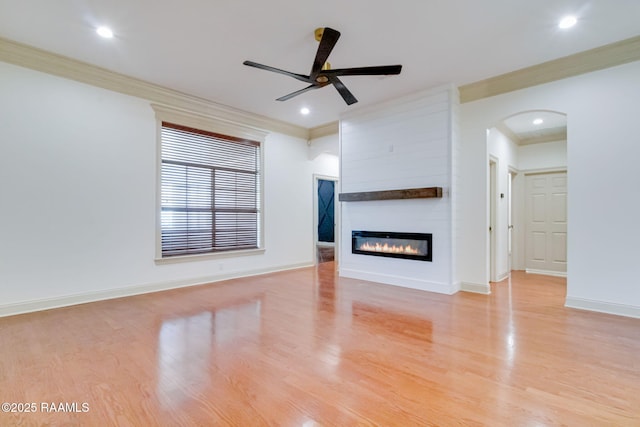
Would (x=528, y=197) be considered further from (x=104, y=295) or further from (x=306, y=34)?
(x=104, y=295)

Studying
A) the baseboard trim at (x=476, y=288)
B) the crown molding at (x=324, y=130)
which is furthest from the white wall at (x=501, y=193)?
the crown molding at (x=324, y=130)

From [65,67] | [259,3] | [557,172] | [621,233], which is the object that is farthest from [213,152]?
[557,172]

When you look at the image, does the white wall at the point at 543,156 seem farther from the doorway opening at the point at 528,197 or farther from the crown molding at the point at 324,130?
the crown molding at the point at 324,130

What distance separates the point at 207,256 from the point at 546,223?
669 cm

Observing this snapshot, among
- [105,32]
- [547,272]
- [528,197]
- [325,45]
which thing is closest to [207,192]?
[105,32]

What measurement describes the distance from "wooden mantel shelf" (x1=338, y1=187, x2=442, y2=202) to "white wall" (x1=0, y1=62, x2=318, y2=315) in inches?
118

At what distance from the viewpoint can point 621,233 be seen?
352 cm

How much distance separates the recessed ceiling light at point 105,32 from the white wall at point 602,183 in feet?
17.3

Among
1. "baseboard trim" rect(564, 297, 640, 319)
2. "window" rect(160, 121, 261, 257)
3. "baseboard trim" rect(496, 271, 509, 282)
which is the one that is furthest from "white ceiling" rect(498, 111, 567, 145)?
"window" rect(160, 121, 261, 257)

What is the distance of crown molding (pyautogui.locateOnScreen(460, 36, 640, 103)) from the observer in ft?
11.5

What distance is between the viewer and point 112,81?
4289 millimetres

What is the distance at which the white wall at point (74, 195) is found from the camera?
11.8ft

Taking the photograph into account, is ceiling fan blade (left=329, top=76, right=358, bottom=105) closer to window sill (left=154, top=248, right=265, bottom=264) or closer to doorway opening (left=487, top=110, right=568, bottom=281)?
doorway opening (left=487, top=110, right=568, bottom=281)

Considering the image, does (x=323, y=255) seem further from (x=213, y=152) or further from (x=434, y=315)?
(x=434, y=315)
